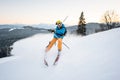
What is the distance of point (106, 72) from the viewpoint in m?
7.12

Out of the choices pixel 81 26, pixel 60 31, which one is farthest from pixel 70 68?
pixel 81 26

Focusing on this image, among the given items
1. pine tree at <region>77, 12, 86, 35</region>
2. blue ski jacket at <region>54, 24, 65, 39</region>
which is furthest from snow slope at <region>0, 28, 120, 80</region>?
pine tree at <region>77, 12, 86, 35</region>

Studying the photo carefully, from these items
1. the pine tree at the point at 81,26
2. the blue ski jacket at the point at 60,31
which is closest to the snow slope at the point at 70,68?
the blue ski jacket at the point at 60,31

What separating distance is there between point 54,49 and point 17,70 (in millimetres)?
3592

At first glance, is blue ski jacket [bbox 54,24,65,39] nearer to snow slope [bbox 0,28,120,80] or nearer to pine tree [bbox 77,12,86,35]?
snow slope [bbox 0,28,120,80]

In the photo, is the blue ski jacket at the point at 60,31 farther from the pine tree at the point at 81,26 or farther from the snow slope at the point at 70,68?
the pine tree at the point at 81,26

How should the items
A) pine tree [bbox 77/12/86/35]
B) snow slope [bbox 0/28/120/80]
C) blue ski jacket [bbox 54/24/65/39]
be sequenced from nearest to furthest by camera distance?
1. snow slope [bbox 0/28/120/80]
2. blue ski jacket [bbox 54/24/65/39]
3. pine tree [bbox 77/12/86/35]

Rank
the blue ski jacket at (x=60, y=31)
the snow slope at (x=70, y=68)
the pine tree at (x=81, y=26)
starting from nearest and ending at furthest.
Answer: the snow slope at (x=70, y=68) → the blue ski jacket at (x=60, y=31) → the pine tree at (x=81, y=26)

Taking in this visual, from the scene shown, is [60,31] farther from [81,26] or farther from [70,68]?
[81,26]

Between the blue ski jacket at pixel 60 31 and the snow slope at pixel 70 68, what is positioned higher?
the blue ski jacket at pixel 60 31

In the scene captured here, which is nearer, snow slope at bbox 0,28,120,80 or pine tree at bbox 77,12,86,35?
snow slope at bbox 0,28,120,80

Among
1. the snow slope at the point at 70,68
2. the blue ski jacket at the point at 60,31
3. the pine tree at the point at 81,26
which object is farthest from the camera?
the pine tree at the point at 81,26

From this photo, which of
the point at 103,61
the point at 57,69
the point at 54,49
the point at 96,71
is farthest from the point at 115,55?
the point at 54,49

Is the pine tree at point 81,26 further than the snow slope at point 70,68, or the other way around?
the pine tree at point 81,26
